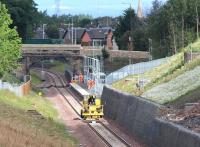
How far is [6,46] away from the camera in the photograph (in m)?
74.4

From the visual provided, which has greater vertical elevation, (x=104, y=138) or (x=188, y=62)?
(x=188, y=62)

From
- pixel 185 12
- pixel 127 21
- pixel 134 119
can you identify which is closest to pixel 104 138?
pixel 134 119

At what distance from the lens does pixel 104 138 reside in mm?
38500

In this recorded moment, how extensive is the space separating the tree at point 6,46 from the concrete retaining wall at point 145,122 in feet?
59.0

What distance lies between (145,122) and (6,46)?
128 feet

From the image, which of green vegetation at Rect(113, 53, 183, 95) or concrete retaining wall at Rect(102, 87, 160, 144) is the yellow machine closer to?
concrete retaining wall at Rect(102, 87, 160, 144)

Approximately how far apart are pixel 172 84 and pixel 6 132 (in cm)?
2246

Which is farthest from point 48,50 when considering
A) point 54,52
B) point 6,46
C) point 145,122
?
point 145,122

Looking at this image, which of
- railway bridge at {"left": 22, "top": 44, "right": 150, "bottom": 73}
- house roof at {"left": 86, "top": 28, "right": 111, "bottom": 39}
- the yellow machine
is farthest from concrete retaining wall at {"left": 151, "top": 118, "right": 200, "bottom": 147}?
house roof at {"left": 86, "top": 28, "right": 111, "bottom": 39}

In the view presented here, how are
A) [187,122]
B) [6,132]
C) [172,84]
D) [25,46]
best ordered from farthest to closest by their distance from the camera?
[25,46] → [172,84] → [187,122] → [6,132]

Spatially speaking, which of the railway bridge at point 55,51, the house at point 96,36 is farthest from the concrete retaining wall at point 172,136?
the house at point 96,36

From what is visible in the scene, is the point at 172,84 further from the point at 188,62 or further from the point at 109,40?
the point at 109,40

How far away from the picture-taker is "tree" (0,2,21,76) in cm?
7399

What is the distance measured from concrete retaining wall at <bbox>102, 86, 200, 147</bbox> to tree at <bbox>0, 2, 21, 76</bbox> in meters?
18.0
